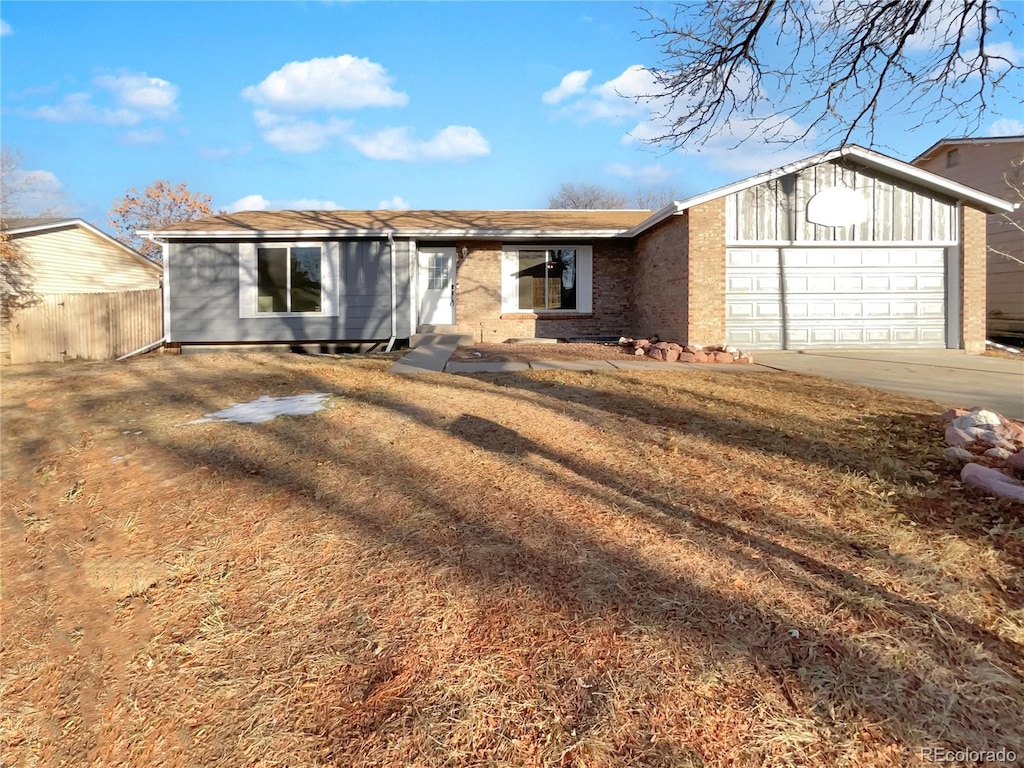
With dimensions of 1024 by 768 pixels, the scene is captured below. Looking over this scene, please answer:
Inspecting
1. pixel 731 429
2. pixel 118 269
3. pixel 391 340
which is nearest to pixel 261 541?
pixel 731 429

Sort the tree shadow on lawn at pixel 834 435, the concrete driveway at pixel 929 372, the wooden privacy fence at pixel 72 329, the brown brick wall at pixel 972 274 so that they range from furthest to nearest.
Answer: the wooden privacy fence at pixel 72 329, the brown brick wall at pixel 972 274, the concrete driveway at pixel 929 372, the tree shadow on lawn at pixel 834 435

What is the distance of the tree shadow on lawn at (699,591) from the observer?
2000 mm

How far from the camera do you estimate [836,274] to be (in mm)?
11758

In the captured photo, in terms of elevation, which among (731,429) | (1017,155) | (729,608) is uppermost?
(1017,155)

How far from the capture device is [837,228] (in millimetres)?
11492

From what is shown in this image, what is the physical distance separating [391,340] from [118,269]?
1424 cm

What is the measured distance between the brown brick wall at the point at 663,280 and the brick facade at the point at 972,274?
5.50 metres

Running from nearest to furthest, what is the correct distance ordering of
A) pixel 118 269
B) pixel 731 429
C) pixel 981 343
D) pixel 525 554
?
pixel 525 554, pixel 731 429, pixel 981 343, pixel 118 269

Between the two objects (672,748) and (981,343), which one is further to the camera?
(981,343)

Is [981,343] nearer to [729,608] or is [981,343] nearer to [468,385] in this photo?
[468,385]

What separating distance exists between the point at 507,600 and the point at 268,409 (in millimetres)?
4152

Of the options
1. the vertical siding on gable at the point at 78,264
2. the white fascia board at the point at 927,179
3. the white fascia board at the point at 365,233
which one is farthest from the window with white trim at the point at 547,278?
the vertical siding on gable at the point at 78,264

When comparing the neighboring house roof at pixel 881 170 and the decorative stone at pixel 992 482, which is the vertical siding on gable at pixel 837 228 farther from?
the decorative stone at pixel 992 482

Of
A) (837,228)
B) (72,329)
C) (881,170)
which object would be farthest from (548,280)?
(72,329)
